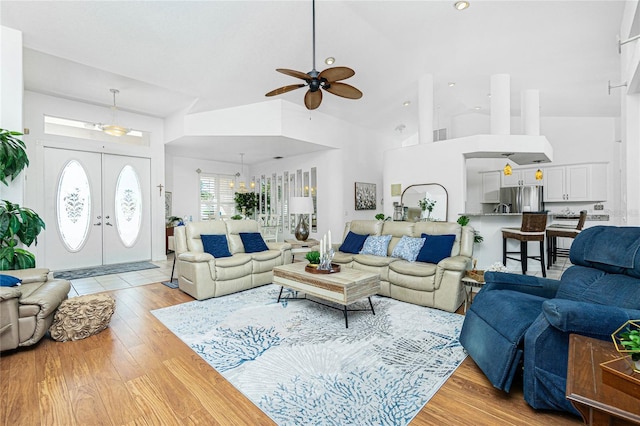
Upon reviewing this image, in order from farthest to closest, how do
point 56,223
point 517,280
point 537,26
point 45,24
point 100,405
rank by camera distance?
1. point 56,223
2. point 537,26
3. point 45,24
4. point 517,280
5. point 100,405

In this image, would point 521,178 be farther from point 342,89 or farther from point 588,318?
point 588,318

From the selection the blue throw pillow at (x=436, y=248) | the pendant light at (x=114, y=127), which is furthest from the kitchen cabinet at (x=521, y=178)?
the pendant light at (x=114, y=127)

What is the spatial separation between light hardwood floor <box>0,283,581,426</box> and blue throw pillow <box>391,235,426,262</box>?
1.66 m

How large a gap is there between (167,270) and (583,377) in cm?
604

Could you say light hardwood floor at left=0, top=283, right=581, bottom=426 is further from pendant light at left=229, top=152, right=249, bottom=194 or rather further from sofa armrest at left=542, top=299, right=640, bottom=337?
pendant light at left=229, top=152, right=249, bottom=194

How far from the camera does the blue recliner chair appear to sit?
157 cm

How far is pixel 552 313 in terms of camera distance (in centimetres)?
160

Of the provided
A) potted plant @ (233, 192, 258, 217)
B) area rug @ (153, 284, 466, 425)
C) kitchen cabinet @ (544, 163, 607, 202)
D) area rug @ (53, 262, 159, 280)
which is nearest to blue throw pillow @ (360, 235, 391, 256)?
area rug @ (153, 284, 466, 425)

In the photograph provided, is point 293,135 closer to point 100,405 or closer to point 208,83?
point 208,83

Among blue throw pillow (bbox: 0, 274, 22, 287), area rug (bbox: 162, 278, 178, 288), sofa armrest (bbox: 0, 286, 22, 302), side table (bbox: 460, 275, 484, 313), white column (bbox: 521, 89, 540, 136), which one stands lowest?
area rug (bbox: 162, 278, 178, 288)

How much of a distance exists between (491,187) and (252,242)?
6709 millimetres

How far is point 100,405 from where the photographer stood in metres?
1.86

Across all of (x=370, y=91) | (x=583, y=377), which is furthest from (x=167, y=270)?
(x=583, y=377)

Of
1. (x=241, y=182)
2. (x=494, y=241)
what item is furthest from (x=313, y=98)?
(x=241, y=182)
